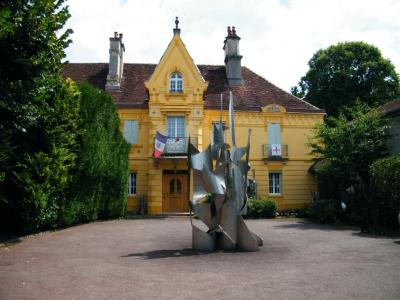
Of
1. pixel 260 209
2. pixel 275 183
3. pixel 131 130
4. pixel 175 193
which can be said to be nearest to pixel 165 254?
pixel 260 209

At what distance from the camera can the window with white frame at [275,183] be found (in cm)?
2538

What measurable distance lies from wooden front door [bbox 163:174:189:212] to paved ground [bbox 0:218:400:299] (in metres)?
12.3

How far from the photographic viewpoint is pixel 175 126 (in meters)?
24.4

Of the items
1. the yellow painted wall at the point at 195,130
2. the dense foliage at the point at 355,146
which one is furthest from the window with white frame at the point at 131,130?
the dense foliage at the point at 355,146

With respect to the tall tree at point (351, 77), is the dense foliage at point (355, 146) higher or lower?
lower

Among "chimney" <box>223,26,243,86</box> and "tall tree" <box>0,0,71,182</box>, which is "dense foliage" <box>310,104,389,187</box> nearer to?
"chimney" <box>223,26,243,86</box>

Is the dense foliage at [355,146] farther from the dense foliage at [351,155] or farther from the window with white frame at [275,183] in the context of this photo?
the window with white frame at [275,183]

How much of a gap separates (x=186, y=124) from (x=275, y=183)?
7099 mm

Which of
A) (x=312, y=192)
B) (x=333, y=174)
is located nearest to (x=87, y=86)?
(x=333, y=174)

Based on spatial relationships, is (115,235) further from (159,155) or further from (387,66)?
(387,66)

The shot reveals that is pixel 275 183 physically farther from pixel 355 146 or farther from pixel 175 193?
pixel 355 146

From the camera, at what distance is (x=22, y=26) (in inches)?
356

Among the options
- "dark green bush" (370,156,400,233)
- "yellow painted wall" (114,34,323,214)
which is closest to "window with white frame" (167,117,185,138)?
"yellow painted wall" (114,34,323,214)

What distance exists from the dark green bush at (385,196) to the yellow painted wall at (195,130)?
427 inches
